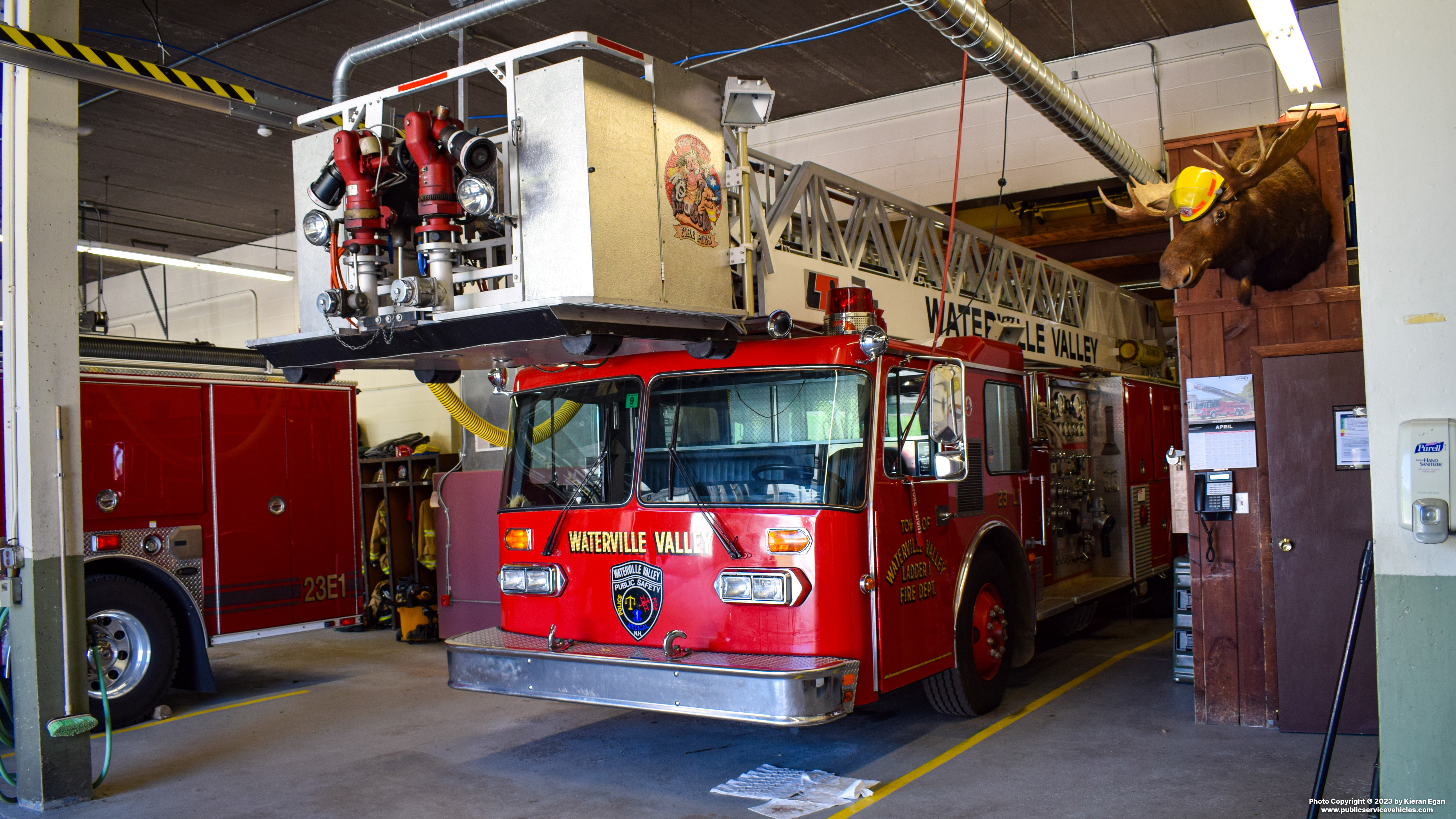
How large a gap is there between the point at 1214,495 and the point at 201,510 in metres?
7.31

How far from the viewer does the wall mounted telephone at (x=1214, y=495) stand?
6.30 metres

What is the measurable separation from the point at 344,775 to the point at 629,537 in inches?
86.2

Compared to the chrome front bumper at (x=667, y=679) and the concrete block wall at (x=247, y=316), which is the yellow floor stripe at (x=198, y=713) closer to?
the chrome front bumper at (x=667, y=679)

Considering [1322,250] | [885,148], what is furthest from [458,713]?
[885,148]

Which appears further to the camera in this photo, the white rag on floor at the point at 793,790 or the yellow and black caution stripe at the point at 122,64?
the yellow and black caution stripe at the point at 122,64

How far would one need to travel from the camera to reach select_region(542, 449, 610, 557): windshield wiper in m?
6.02

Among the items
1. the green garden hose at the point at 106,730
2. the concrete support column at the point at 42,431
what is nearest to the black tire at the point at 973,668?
the green garden hose at the point at 106,730

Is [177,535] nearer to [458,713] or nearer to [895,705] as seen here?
[458,713]

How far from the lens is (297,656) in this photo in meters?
10.6

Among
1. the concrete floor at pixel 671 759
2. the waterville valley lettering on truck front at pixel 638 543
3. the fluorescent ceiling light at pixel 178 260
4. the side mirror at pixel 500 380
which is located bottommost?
the concrete floor at pixel 671 759

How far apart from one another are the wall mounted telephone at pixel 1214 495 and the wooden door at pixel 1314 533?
22cm

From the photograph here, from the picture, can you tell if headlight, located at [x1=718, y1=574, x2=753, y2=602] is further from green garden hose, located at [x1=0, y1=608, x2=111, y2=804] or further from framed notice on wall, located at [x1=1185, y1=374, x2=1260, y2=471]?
green garden hose, located at [x1=0, y1=608, x2=111, y2=804]

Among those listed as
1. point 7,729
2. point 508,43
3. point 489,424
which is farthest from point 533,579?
point 508,43

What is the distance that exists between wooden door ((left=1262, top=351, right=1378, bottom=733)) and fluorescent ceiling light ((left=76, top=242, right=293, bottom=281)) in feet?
40.8
